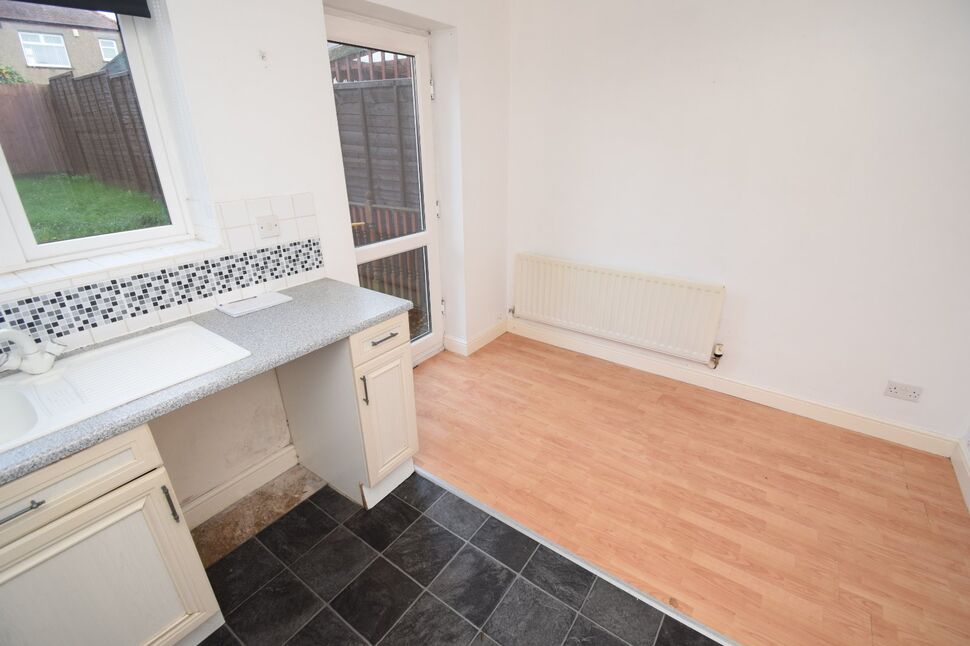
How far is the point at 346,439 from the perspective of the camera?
76.4 inches

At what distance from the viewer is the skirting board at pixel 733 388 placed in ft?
7.84

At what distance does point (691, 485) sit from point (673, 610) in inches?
27.6

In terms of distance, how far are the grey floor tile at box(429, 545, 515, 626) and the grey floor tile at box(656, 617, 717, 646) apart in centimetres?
54

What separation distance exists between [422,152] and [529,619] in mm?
2586

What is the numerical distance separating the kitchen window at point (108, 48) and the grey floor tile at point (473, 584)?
2.25 meters

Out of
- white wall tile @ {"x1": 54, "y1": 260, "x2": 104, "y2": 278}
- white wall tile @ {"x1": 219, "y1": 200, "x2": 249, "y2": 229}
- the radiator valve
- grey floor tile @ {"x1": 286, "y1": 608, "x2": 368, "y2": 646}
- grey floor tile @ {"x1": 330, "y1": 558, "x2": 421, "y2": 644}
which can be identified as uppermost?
white wall tile @ {"x1": 219, "y1": 200, "x2": 249, "y2": 229}

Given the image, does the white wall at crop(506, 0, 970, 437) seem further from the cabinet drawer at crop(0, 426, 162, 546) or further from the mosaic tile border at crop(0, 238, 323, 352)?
the cabinet drawer at crop(0, 426, 162, 546)

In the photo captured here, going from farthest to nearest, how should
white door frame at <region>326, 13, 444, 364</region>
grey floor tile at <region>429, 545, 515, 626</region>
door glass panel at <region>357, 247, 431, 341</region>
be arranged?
door glass panel at <region>357, 247, 431, 341</region>, white door frame at <region>326, 13, 444, 364</region>, grey floor tile at <region>429, 545, 515, 626</region>

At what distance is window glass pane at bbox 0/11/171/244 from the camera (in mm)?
1431

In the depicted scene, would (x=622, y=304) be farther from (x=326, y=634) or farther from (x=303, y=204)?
(x=326, y=634)

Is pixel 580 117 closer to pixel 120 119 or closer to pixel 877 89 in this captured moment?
pixel 877 89

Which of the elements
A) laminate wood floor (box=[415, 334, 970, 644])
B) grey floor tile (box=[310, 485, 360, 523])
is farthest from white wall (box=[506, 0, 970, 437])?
grey floor tile (box=[310, 485, 360, 523])

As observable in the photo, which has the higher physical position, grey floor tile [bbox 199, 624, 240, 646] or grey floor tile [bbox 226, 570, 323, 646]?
grey floor tile [bbox 226, 570, 323, 646]

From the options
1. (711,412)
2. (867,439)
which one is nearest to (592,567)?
(711,412)
